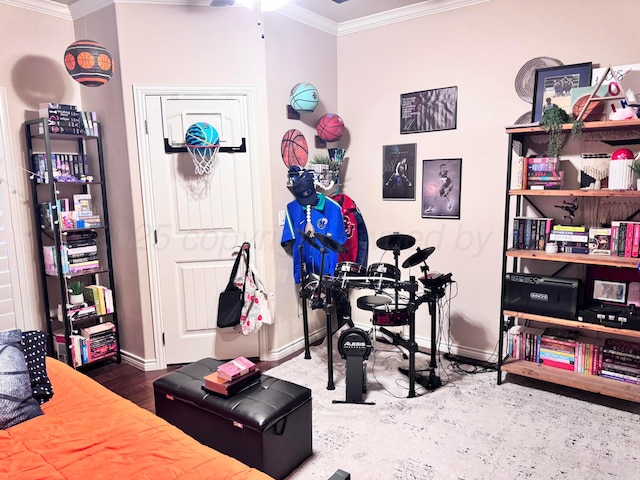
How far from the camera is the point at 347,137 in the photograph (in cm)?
417

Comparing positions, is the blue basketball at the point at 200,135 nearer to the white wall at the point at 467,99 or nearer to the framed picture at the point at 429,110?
the white wall at the point at 467,99

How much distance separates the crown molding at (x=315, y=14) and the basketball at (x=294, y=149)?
0.95 metres

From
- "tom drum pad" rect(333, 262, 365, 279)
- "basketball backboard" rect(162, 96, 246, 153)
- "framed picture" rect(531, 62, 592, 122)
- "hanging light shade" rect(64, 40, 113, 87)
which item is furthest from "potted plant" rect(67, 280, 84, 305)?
"framed picture" rect(531, 62, 592, 122)

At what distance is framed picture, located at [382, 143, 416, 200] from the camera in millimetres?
3812

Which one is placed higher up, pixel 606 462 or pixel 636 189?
pixel 636 189

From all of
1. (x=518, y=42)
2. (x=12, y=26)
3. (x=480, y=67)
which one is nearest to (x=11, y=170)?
(x=12, y=26)

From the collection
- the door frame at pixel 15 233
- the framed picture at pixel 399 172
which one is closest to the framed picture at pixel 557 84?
the framed picture at pixel 399 172

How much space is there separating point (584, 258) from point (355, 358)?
5.21 feet

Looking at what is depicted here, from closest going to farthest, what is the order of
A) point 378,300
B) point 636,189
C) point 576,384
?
point 636,189 < point 576,384 < point 378,300

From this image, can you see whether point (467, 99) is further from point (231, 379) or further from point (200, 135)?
point (231, 379)

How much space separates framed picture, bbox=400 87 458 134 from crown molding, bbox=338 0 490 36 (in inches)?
24.1

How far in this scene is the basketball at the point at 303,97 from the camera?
3.61 meters

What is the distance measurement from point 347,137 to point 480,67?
1.31 meters

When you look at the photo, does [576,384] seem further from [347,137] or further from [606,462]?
[347,137]
